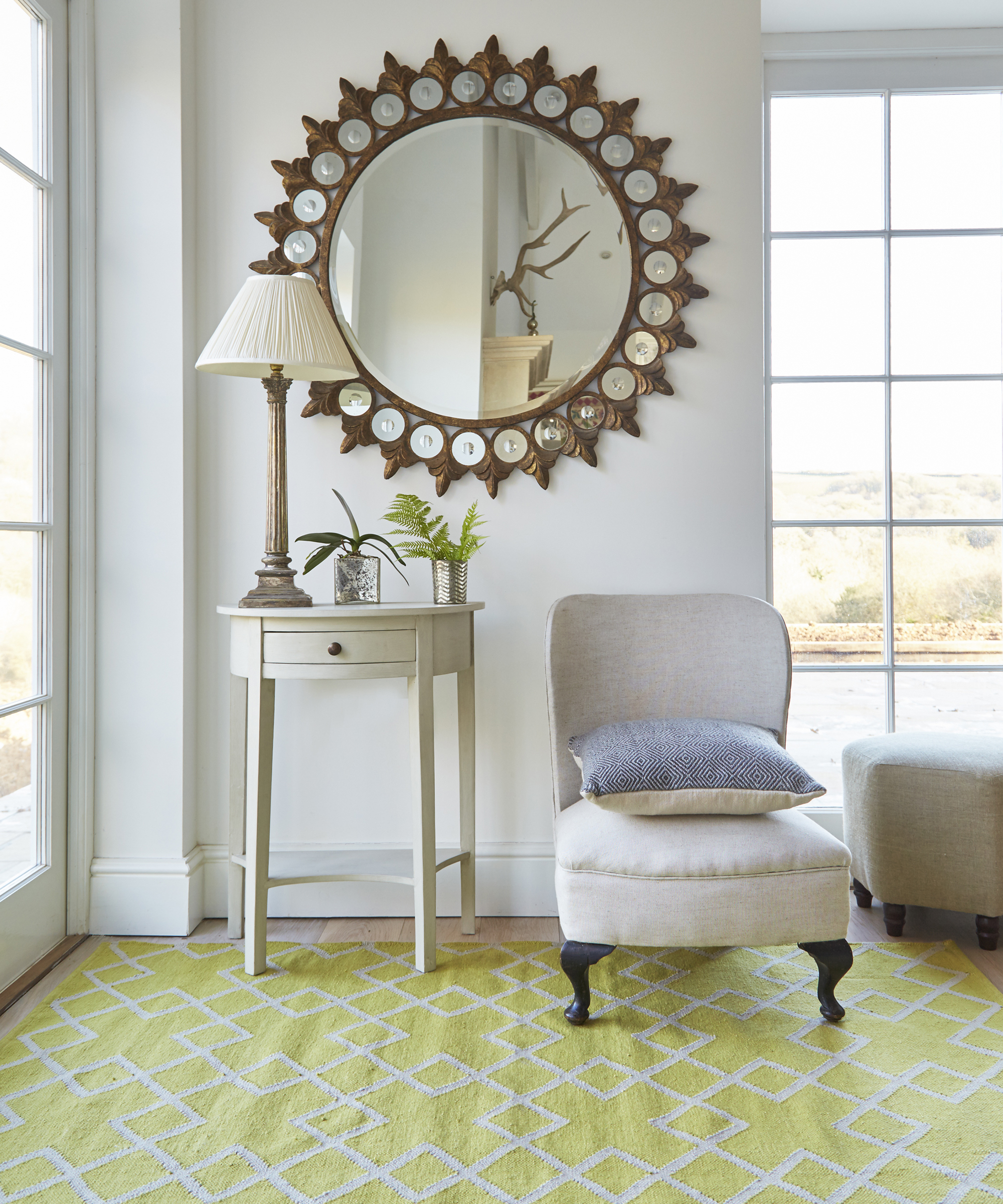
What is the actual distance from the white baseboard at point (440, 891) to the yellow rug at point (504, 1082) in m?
0.25

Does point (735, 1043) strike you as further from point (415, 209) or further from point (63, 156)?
point (63, 156)

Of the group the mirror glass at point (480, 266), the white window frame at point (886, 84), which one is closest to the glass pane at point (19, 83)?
the mirror glass at point (480, 266)

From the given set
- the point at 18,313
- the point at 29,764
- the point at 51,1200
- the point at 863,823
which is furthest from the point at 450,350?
the point at 51,1200

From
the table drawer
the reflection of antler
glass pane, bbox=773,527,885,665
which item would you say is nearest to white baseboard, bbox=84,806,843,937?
the table drawer

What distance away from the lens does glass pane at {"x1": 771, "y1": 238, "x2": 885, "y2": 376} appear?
2.65 meters

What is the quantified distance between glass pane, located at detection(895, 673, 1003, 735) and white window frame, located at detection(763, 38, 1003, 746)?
25 mm

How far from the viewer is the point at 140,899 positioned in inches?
86.4

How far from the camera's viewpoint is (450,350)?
7.53 ft

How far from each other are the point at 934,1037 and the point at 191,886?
5.49ft

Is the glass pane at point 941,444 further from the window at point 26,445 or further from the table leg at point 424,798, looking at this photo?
the window at point 26,445

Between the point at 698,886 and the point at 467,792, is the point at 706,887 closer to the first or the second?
the point at 698,886

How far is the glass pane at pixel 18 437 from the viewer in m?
1.93

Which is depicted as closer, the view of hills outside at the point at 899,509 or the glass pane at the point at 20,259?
the glass pane at the point at 20,259

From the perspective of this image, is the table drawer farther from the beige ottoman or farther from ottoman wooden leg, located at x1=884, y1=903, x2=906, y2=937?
ottoman wooden leg, located at x1=884, y1=903, x2=906, y2=937
